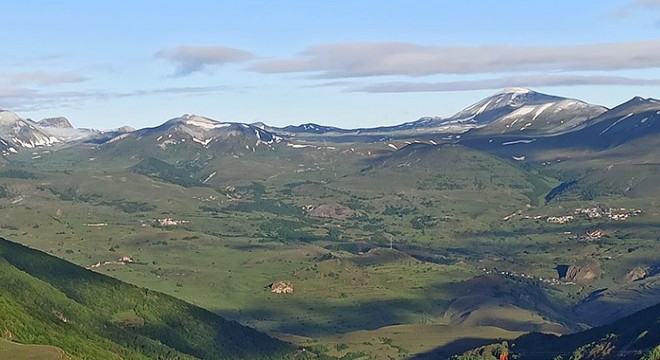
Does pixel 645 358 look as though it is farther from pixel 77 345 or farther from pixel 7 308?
pixel 7 308

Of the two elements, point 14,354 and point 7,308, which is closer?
point 14,354

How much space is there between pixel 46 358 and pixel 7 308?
45.7m

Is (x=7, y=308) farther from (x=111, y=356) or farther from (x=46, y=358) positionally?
(x=46, y=358)

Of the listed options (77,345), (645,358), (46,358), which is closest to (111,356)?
(77,345)

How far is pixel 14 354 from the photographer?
15000cm

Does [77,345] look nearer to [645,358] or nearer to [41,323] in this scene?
[41,323]

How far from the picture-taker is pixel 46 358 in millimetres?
151750

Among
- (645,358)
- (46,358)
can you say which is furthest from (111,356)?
(645,358)

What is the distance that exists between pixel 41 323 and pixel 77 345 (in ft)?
31.1

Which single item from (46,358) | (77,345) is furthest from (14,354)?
(77,345)

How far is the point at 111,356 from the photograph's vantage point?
199 meters

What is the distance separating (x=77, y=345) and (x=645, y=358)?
93.7 metres

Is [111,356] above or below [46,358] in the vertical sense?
below

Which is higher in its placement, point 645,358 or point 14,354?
point 14,354
